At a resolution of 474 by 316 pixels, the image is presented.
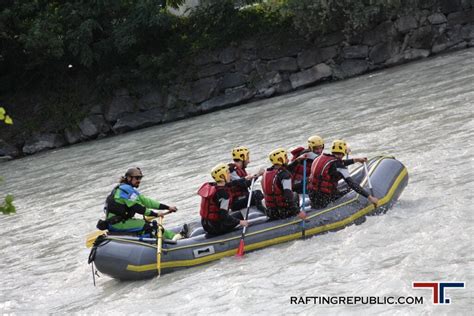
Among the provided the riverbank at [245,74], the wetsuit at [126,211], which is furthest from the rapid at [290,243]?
the riverbank at [245,74]

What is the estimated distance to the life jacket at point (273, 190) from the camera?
9.70 m

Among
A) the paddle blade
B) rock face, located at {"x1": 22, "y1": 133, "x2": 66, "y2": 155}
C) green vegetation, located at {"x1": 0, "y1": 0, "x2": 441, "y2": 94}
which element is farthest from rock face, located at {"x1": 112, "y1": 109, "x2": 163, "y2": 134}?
the paddle blade

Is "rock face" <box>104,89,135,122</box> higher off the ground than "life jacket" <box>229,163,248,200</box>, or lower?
higher

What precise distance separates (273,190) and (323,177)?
2.37ft

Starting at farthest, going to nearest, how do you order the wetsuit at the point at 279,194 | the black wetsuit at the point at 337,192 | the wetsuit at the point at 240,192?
the wetsuit at the point at 240,192
the black wetsuit at the point at 337,192
the wetsuit at the point at 279,194

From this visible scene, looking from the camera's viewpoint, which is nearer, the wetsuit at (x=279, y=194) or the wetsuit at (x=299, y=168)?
the wetsuit at (x=279, y=194)

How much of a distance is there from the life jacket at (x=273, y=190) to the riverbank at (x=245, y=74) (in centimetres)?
1850

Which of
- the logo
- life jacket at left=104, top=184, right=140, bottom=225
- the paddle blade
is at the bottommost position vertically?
the logo

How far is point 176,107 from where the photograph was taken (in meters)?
29.0

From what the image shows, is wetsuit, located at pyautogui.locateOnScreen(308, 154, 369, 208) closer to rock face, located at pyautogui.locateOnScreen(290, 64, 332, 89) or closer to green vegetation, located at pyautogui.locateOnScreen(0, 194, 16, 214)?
green vegetation, located at pyautogui.locateOnScreen(0, 194, 16, 214)

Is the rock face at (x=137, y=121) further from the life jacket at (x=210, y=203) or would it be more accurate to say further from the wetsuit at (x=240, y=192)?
the life jacket at (x=210, y=203)

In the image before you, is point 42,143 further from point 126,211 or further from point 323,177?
point 323,177

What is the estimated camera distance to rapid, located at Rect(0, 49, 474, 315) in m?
7.98

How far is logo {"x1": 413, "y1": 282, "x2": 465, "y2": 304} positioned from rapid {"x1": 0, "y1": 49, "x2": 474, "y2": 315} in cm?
8
